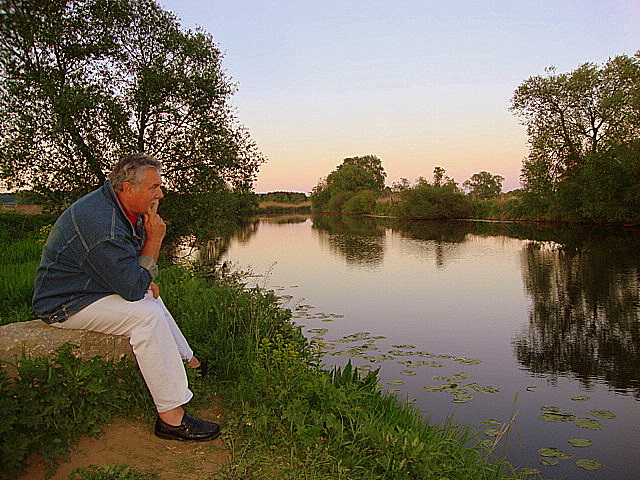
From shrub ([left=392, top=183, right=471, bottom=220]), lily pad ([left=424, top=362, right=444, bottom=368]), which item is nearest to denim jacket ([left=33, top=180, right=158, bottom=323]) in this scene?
lily pad ([left=424, top=362, right=444, bottom=368])

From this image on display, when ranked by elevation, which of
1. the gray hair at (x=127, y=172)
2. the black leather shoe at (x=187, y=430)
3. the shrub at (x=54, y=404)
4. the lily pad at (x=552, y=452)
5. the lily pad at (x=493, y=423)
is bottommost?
the lily pad at (x=552, y=452)

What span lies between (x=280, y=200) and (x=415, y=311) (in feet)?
353

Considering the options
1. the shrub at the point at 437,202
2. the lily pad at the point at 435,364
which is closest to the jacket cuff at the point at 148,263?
the lily pad at the point at 435,364

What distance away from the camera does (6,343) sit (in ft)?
11.1

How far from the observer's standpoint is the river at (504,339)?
5508mm

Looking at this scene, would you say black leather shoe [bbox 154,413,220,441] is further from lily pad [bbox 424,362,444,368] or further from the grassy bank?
lily pad [bbox 424,362,444,368]

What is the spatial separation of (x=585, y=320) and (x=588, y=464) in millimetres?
6097

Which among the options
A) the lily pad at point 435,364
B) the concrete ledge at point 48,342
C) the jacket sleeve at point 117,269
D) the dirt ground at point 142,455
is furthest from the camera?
the lily pad at point 435,364

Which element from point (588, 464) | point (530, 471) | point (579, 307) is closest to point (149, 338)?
point (530, 471)

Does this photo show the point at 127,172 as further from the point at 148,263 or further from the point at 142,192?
the point at 148,263

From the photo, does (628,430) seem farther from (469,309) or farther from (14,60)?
(14,60)

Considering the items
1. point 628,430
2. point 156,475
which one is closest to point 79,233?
point 156,475

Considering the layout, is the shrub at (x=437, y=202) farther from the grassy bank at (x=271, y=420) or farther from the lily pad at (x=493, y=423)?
the grassy bank at (x=271, y=420)

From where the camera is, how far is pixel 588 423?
5.70 meters
